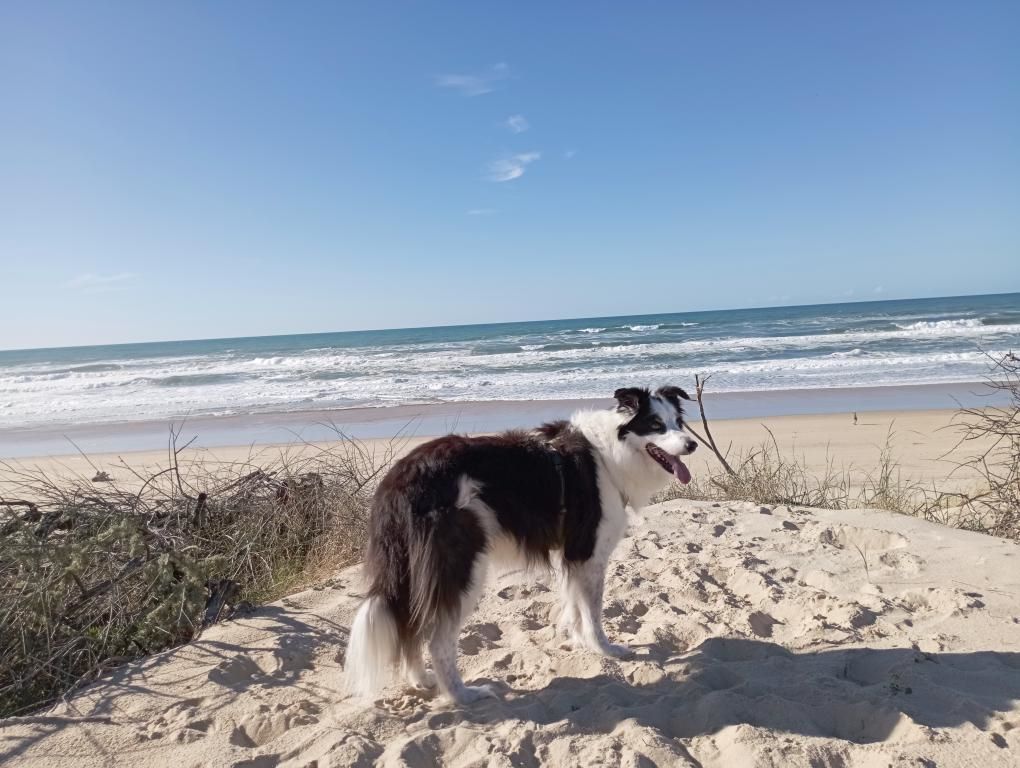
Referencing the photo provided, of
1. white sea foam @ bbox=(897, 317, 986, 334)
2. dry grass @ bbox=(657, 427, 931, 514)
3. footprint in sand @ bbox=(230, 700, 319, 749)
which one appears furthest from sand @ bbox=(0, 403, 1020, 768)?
white sea foam @ bbox=(897, 317, 986, 334)

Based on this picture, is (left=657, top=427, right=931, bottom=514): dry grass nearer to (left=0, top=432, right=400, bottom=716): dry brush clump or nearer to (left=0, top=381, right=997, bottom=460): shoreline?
(left=0, top=432, right=400, bottom=716): dry brush clump

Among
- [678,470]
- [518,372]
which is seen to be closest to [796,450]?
[678,470]

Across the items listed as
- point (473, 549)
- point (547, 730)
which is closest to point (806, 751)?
point (547, 730)

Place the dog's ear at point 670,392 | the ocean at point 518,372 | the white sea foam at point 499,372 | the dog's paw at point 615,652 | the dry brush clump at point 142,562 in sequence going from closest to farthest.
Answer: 1. the dry brush clump at point 142,562
2. the dog's paw at point 615,652
3. the dog's ear at point 670,392
4. the ocean at point 518,372
5. the white sea foam at point 499,372

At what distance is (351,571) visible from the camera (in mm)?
4715

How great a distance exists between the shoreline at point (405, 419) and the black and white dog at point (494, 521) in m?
8.34

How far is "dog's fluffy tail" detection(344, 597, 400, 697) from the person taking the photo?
283cm

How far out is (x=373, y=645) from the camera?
9.30ft

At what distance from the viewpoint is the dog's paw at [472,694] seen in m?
2.98

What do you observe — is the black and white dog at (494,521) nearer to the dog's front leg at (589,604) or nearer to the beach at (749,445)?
the dog's front leg at (589,604)

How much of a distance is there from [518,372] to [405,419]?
8776mm

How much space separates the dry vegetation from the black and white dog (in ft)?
4.83

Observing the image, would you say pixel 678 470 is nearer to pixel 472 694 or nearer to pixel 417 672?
pixel 472 694

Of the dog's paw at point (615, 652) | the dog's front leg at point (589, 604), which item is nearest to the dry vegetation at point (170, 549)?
the dog's front leg at point (589, 604)
